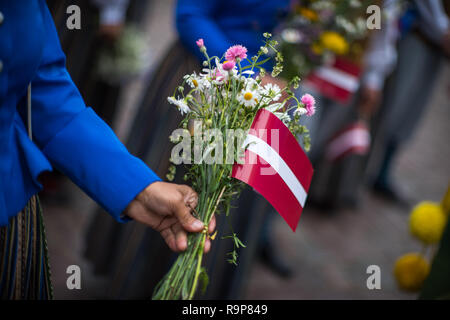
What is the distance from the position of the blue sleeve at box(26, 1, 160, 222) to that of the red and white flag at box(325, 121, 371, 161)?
6.45ft

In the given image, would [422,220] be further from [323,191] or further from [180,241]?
[323,191]

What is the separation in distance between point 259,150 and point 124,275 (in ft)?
3.73

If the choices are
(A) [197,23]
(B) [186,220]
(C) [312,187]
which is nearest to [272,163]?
(B) [186,220]

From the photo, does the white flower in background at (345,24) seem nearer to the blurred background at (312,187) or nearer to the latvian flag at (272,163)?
the blurred background at (312,187)

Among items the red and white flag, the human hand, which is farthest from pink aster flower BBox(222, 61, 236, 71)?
the red and white flag

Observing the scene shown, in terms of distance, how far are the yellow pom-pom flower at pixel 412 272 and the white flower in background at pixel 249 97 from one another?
102 centimetres

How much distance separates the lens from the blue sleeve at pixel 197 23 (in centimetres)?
166

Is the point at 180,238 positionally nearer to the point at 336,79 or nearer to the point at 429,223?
the point at 429,223

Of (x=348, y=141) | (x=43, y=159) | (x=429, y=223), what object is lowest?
(x=348, y=141)

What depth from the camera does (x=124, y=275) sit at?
5.81ft

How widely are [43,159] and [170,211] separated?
0.98 feet

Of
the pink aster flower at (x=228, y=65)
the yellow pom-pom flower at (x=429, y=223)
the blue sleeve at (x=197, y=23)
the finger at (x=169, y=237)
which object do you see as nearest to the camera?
the pink aster flower at (x=228, y=65)

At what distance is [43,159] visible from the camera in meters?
0.91

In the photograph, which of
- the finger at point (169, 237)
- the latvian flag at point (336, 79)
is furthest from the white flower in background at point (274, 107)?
the latvian flag at point (336, 79)
